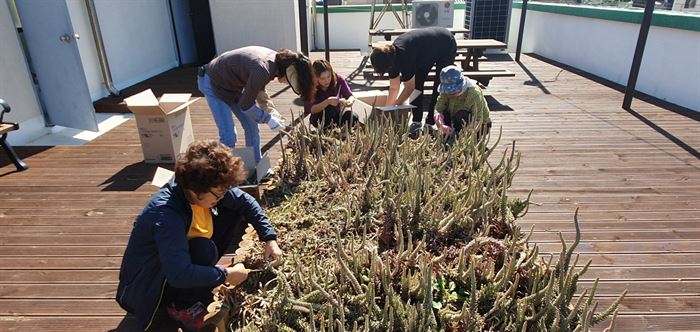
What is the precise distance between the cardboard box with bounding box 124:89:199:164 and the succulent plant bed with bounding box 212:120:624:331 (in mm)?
1368

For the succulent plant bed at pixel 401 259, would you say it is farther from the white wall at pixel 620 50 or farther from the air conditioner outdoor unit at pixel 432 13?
the air conditioner outdoor unit at pixel 432 13

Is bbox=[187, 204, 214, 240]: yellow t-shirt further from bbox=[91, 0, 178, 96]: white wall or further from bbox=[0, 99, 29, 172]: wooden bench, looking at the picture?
bbox=[91, 0, 178, 96]: white wall

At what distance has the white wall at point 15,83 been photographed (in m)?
4.52

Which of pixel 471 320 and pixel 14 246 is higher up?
pixel 471 320

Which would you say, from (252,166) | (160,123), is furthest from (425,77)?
(160,123)

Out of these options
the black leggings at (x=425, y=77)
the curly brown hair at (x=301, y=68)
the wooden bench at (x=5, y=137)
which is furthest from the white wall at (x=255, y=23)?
the curly brown hair at (x=301, y=68)

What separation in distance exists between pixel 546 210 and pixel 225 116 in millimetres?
2538

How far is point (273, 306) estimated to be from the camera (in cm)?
188

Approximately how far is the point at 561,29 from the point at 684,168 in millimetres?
6463

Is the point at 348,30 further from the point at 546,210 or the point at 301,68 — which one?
the point at 546,210

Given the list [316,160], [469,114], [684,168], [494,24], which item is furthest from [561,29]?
[316,160]

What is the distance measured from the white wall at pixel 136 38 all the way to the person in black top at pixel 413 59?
431cm

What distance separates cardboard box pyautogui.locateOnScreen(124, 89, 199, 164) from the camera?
12.5ft

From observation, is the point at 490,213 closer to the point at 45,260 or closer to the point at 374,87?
the point at 45,260
